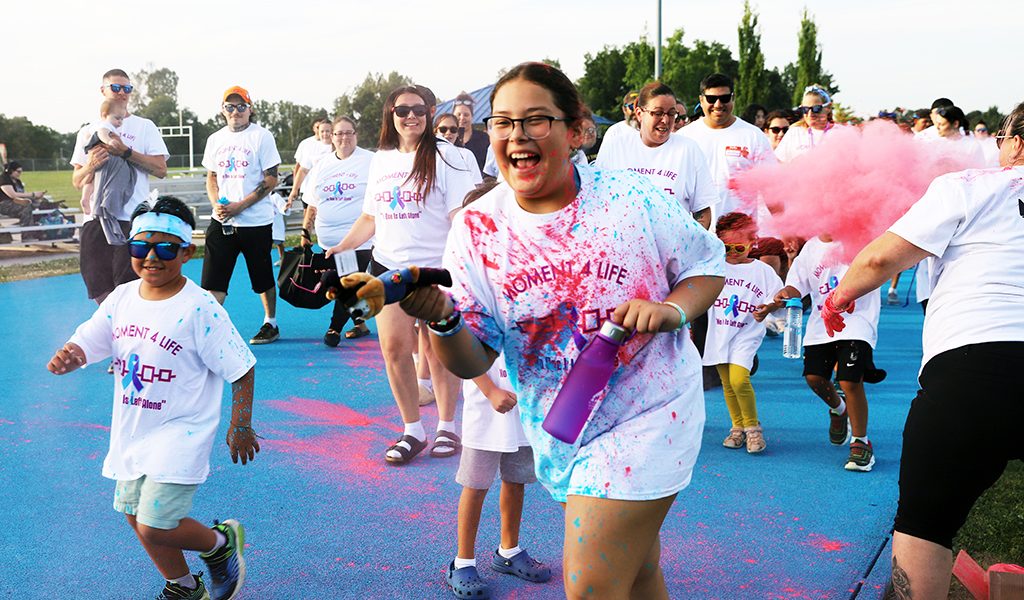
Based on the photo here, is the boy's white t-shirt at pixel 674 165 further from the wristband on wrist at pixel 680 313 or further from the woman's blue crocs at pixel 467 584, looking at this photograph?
the wristband on wrist at pixel 680 313

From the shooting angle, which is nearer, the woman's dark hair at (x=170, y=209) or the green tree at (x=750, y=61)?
the woman's dark hair at (x=170, y=209)

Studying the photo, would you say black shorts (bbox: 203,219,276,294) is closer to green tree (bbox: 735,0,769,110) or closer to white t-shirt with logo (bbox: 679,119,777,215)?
white t-shirt with logo (bbox: 679,119,777,215)

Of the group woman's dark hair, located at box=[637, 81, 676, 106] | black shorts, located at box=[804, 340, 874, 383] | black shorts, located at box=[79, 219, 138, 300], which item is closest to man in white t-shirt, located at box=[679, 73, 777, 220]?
woman's dark hair, located at box=[637, 81, 676, 106]

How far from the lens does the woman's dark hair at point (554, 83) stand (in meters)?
2.72

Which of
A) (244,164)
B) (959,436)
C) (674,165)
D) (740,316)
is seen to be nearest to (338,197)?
(244,164)

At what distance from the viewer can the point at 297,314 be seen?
1108cm

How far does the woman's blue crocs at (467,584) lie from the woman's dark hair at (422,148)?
2565mm

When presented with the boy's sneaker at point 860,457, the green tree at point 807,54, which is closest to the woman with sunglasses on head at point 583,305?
the boy's sneaker at point 860,457

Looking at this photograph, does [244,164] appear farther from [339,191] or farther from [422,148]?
[422,148]

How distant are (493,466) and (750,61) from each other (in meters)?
52.1

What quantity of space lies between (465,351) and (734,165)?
442 cm

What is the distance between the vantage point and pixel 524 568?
13.5 feet

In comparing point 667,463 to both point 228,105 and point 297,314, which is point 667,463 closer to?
point 228,105

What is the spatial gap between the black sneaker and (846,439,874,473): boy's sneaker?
5.72 meters
